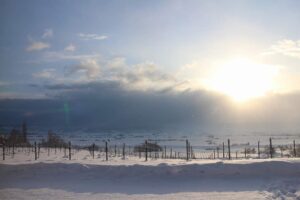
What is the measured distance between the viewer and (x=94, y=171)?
18656 millimetres

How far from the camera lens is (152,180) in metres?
17.5

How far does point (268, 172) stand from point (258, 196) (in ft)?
13.5

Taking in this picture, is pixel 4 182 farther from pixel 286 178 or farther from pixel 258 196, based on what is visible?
pixel 286 178

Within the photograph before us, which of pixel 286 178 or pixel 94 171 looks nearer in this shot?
A: pixel 286 178

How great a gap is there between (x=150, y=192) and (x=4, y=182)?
7069 mm

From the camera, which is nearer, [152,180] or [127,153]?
[152,180]

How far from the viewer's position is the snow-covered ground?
Result: 14.7m

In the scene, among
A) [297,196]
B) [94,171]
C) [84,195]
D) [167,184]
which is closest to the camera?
[297,196]

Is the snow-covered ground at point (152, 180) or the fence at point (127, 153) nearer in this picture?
the snow-covered ground at point (152, 180)

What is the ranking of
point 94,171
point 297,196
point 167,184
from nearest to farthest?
point 297,196, point 167,184, point 94,171

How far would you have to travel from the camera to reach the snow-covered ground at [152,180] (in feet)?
48.1

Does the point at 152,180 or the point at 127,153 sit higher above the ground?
the point at 152,180

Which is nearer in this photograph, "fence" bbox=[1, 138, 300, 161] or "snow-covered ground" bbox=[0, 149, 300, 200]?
"snow-covered ground" bbox=[0, 149, 300, 200]

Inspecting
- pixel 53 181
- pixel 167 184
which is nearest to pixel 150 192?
pixel 167 184
